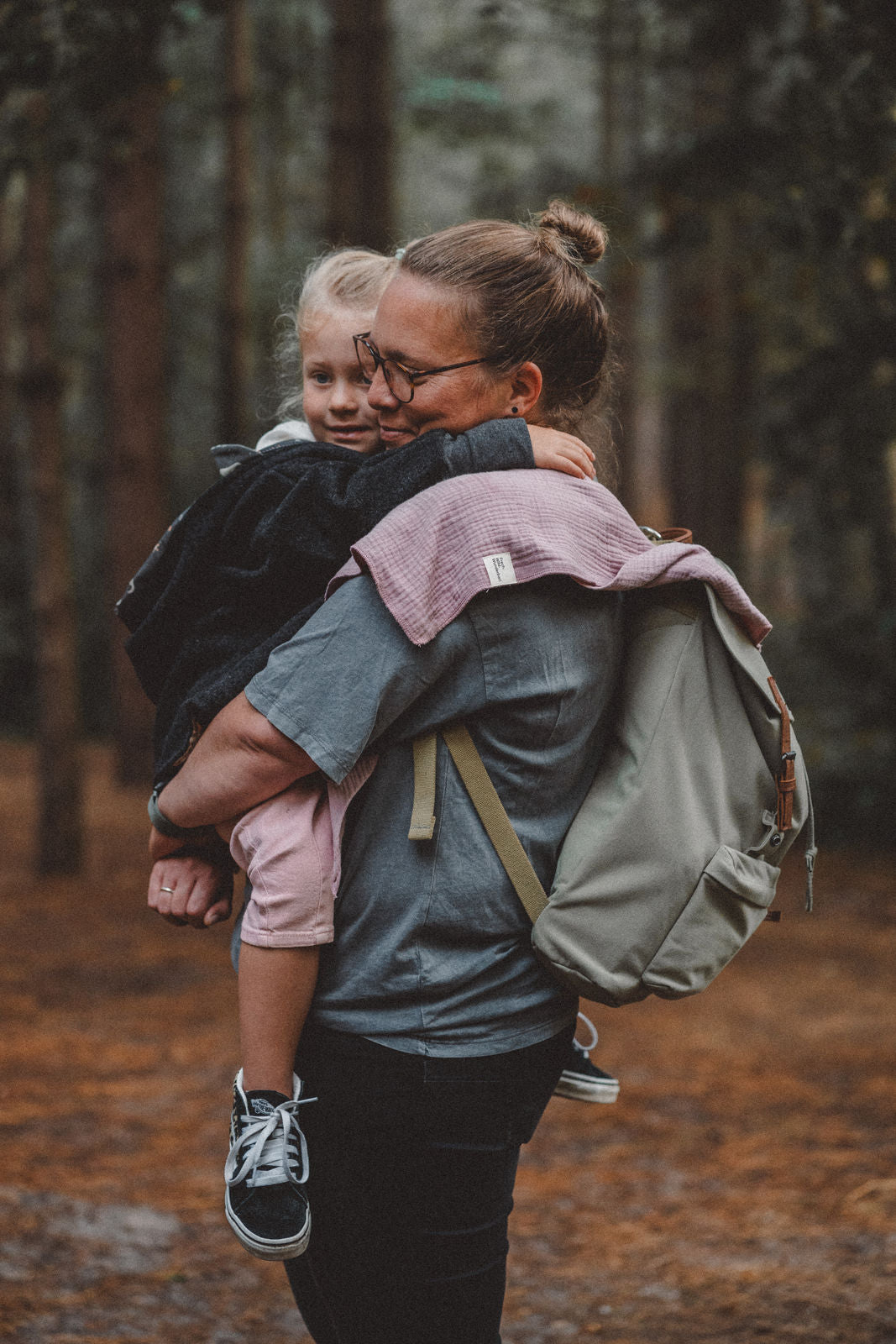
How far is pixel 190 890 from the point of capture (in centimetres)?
212

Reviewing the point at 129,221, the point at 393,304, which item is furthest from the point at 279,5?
the point at 393,304

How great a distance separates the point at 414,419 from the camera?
1.99m

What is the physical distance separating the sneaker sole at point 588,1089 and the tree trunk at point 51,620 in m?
7.49

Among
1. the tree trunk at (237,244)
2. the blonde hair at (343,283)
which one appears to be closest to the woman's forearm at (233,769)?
the blonde hair at (343,283)

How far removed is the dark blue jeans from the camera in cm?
189

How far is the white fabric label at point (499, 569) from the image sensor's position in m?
1.79

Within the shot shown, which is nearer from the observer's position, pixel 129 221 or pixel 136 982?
pixel 136 982

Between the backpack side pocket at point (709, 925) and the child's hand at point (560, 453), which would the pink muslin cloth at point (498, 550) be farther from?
the backpack side pocket at point (709, 925)

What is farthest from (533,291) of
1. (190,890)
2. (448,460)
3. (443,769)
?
(190,890)

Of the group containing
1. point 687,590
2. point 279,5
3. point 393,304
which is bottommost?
point 687,590

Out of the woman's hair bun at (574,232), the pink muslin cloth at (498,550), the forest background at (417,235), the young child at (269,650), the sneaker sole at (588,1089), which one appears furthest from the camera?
the forest background at (417,235)

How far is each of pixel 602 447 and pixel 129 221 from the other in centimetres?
1056

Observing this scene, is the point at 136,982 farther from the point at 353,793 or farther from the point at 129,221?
the point at 129,221

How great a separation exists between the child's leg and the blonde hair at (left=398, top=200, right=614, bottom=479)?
92 cm
